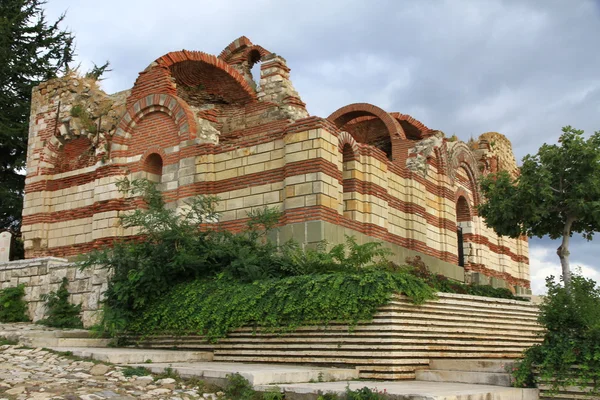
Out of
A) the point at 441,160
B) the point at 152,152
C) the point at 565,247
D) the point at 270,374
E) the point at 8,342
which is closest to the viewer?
the point at 270,374

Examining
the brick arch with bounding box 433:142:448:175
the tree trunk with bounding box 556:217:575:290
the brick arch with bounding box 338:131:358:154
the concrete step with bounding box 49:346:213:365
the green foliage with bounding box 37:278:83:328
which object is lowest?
the concrete step with bounding box 49:346:213:365

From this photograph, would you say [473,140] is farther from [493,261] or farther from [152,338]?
[152,338]

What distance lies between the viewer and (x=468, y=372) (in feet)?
28.6

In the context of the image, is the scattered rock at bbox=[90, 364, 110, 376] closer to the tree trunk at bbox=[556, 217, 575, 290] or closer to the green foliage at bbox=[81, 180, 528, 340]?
the green foliage at bbox=[81, 180, 528, 340]

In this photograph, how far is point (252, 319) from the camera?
998 centimetres

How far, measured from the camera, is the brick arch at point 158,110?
1575 cm

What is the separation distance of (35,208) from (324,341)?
11.9 m

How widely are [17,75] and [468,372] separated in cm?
2120

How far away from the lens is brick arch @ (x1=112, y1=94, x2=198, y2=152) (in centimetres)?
1575

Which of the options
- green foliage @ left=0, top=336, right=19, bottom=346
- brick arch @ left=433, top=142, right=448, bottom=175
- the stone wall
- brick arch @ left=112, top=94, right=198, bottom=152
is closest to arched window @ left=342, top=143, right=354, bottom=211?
brick arch @ left=112, top=94, right=198, bottom=152

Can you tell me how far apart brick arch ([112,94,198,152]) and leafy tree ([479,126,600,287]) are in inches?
304

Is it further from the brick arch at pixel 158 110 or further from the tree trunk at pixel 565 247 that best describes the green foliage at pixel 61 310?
the tree trunk at pixel 565 247

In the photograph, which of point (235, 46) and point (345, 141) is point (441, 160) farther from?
point (235, 46)

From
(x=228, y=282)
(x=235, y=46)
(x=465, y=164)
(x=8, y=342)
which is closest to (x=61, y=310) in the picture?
(x=8, y=342)
